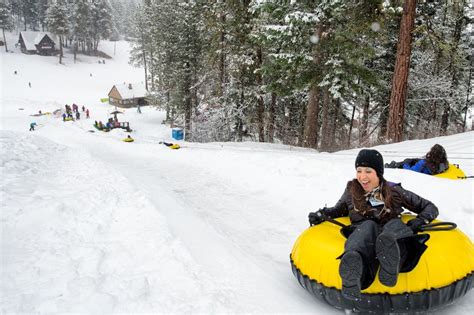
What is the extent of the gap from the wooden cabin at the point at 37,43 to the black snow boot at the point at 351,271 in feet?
274

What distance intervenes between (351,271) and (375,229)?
1.96ft

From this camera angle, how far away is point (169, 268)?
406 centimetres

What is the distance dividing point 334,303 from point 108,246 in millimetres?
2947

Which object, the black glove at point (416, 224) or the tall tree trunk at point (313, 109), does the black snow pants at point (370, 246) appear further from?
the tall tree trunk at point (313, 109)

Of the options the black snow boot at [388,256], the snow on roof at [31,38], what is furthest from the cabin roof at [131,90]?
the black snow boot at [388,256]

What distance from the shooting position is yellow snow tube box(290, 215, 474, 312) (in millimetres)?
3209

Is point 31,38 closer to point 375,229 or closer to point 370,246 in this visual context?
point 375,229

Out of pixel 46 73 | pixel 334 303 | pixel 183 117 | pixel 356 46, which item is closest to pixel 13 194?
pixel 334 303

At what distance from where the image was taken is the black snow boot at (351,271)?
3.02 meters

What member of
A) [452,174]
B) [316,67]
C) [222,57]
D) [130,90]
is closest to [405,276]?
[452,174]

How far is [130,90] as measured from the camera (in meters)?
56.8

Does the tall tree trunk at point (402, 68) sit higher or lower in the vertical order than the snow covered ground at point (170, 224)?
higher

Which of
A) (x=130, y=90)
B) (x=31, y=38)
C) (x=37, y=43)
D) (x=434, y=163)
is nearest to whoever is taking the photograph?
(x=434, y=163)

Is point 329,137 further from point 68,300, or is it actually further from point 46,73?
point 46,73
